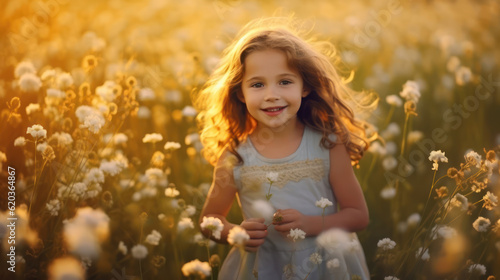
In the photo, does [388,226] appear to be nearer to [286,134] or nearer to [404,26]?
[286,134]

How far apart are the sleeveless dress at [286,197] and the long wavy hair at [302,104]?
8cm

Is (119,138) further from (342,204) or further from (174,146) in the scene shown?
(342,204)

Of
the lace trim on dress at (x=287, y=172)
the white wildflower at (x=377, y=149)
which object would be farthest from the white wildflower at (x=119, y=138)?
the white wildflower at (x=377, y=149)

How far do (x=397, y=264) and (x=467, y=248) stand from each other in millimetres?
461

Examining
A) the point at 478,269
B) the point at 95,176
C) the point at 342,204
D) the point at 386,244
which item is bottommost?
the point at 478,269

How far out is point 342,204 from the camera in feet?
8.05

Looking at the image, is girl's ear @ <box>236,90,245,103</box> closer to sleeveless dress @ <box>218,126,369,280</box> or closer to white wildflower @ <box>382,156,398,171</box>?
sleeveless dress @ <box>218,126,369,280</box>

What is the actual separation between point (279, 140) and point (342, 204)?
0.43m

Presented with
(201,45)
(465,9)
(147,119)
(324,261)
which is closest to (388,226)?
(324,261)

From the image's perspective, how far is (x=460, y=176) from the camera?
2098 millimetres

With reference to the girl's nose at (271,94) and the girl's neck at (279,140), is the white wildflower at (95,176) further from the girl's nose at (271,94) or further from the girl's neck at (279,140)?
the girl's nose at (271,94)

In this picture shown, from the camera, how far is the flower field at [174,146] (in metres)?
2.20

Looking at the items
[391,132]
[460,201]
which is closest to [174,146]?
[460,201]

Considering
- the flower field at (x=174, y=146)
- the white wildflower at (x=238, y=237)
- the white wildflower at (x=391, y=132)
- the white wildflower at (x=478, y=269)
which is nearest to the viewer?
the white wildflower at (x=238, y=237)
